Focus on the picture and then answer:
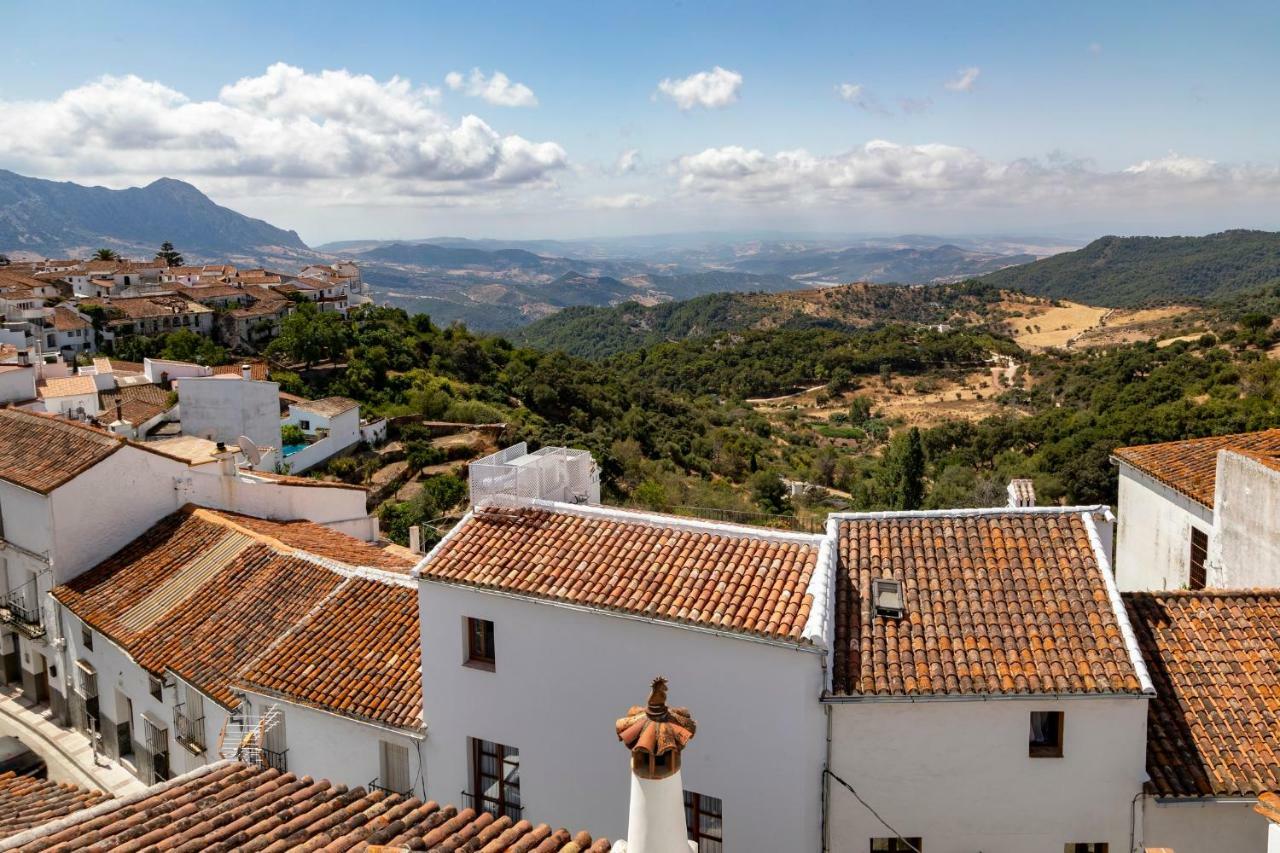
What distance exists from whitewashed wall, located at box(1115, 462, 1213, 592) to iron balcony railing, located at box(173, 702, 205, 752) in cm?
1734

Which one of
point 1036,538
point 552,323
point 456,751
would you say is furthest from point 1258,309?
point 552,323

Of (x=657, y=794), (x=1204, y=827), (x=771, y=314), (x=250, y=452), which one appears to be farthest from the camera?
(x=771, y=314)

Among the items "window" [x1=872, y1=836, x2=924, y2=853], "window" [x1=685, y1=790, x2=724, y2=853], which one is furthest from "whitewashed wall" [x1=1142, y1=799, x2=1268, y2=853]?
"window" [x1=685, y1=790, x2=724, y2=853]

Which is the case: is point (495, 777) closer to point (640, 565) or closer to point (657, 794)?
point (640, 565)

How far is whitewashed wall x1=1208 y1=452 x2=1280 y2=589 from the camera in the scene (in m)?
13.2

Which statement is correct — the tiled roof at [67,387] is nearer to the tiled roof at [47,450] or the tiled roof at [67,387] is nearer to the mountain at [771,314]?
the tiled roof at [47,450]

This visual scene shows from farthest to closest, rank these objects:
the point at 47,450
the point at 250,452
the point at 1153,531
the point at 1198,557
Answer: the point at 250,452, the point at 47,450, the point at 1153,531, the point at 1198,557

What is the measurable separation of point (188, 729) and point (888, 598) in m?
13.2

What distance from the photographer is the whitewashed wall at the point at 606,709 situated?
10.1 m

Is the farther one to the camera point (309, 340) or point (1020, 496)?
point (309, 340)

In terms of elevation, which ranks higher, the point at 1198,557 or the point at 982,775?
the point at 1198,557

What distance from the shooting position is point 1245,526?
13930 millimetres

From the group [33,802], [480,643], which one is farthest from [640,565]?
[33,802]

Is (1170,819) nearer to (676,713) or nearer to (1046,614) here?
(1046,614)
